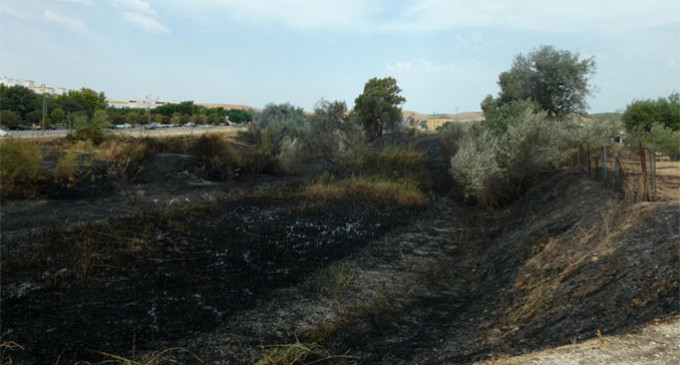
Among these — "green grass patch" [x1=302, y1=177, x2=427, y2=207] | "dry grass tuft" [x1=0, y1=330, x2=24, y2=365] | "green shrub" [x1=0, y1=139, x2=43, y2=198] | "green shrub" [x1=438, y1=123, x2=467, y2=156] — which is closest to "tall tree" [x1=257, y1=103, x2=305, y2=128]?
"green shrub" [x1=438, y1=123, x2=467, y2=156]

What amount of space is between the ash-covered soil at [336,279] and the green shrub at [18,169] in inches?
37.9

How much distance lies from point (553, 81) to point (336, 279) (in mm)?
23767

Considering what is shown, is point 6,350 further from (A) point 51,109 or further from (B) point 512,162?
(A) point 51,109

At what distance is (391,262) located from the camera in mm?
9930

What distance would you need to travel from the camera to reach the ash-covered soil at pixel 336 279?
5.58 m

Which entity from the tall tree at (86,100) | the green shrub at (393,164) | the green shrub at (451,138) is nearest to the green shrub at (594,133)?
the green shrub at (393,164)

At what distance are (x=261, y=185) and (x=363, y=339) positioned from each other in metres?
14.5

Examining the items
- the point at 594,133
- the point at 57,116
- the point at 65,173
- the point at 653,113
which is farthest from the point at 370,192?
the point at 57,116

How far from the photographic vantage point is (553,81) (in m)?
26.5

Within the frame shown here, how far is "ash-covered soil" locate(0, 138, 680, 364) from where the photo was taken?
18.3 ft

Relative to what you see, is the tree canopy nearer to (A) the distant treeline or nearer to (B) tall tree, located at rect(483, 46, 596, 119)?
(B) tall tree, located at rect(483, 46, 596, 119)

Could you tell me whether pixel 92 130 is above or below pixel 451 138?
above

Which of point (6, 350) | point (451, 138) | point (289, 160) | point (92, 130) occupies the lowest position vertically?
point (6, 350)

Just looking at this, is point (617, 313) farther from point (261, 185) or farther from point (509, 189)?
point (261, 185)
